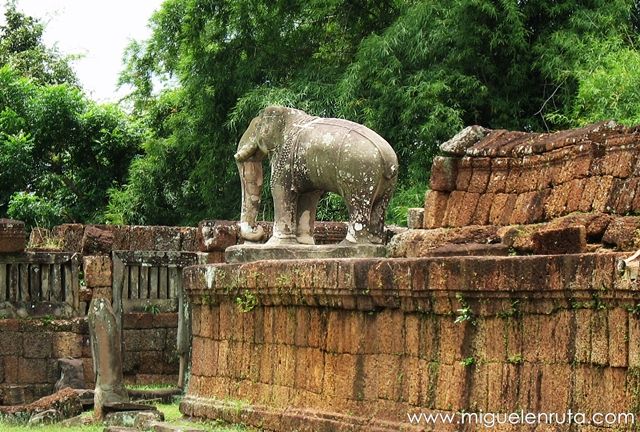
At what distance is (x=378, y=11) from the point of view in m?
25.3

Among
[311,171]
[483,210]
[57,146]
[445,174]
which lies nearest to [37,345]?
[311,171]

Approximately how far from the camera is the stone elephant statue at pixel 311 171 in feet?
33.8

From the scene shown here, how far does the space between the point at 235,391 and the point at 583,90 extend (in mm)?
9345

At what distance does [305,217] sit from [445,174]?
1.41 meters

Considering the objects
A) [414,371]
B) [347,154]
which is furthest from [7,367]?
[414,371]

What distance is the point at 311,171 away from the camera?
10.7 metres

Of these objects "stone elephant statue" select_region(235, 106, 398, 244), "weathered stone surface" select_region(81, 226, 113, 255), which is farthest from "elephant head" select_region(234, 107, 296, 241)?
"weathered stone surface" select_region(81, 226, 113, 255)

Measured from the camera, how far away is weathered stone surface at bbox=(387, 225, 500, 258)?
31.0ft

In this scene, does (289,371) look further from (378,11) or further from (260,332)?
(378,11)

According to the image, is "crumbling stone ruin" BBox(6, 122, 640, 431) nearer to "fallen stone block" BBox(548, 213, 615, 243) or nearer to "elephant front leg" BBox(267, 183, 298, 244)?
"fallen stone block" BBox(548, 213, 615, 243)

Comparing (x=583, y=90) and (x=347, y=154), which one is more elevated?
(x=583, y=90)

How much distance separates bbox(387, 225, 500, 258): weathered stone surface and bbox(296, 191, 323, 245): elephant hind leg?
108cm

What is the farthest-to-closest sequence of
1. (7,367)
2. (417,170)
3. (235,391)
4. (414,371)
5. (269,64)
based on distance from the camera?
(269,64)
(417,170)
(7,367)
(235,391)
(414,371)

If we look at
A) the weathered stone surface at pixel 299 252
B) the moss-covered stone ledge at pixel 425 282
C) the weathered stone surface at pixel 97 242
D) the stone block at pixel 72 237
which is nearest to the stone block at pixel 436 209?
the weathered stone surface at pixel 299 252
